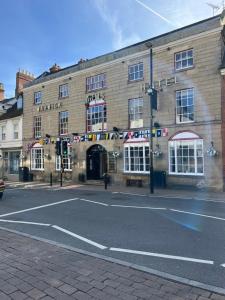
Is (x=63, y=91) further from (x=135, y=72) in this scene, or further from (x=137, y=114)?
(x=137, y=114)

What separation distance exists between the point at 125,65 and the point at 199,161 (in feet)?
31.3

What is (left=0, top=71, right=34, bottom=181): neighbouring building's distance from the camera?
99.8 feet

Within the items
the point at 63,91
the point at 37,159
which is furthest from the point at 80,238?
the point at 37,159

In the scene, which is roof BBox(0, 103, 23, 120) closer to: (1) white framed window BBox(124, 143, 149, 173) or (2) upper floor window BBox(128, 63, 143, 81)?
(2) upper floor window BBox(128, 63, 143, 81)

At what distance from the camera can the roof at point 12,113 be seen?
31144mm

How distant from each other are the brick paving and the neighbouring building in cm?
2570

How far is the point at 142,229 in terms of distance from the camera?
27.0 feet

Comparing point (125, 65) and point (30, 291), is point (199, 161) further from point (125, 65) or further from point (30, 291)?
point (30, 291)

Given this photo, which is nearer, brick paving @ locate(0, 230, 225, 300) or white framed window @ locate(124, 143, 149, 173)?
brick paving @ locate(0, 230, 225, 300)

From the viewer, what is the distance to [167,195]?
52.8ft

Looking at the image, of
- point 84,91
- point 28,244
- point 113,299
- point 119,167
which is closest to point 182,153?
point 119,167

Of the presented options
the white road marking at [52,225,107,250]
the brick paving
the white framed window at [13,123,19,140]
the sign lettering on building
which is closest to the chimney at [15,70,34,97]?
the white framed window at [13,123,19,140]

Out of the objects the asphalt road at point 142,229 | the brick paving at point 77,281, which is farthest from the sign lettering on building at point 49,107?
the brick paving at point 77,281

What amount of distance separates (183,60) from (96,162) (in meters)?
11.1
